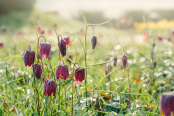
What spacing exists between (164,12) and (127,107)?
17279mm

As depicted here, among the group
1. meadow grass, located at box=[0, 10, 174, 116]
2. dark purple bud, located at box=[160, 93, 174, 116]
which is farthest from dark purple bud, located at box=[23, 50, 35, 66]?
dark purple bud, located at box=[160, 93, 174, 116]

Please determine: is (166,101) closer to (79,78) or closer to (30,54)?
(79,78)

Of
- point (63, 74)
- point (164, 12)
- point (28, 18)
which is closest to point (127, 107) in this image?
point (63, 74)

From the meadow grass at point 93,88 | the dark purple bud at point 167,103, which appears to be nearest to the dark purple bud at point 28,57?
the meadow grass at point 93,88

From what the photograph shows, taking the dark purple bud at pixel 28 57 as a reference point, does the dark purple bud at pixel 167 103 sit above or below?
below

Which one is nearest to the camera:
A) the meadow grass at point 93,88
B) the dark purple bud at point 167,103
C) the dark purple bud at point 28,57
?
the dark purple bud at point 167,103

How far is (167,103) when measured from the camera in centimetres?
81

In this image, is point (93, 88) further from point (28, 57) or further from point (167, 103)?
point (167, 103)

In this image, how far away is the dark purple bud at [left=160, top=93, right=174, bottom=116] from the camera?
2.64ft

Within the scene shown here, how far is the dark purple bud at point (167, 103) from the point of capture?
803 mm

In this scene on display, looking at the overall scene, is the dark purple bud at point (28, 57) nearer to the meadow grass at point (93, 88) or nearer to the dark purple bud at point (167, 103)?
the meadow grass at point (93, 88)

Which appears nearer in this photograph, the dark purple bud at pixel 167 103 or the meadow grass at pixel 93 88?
the dark purple bud at pixel 167 103

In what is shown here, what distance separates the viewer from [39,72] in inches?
47.1

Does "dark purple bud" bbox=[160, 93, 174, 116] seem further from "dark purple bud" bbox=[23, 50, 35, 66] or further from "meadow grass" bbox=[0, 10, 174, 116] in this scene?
"dark purple bud" bbox=[23, 50, 35, 66]
